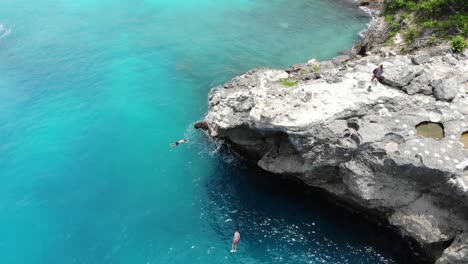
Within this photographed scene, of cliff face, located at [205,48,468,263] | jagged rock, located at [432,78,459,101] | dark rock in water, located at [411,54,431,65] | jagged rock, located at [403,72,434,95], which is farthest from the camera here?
dark rock in water, located at [411,54,431,65]

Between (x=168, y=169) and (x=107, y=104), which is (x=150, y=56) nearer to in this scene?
(x=107, y=104)

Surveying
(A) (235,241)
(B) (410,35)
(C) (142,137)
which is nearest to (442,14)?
(B) (410,35)

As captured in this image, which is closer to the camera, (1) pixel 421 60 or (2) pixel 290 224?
(2) pixel 290 224

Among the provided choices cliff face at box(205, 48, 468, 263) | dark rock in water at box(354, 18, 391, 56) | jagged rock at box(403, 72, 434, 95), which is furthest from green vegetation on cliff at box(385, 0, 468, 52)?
cliff face at box(205, 48, 468, 263)

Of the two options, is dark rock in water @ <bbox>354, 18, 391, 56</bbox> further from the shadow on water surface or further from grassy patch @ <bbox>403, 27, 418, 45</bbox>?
the shadow on water surface

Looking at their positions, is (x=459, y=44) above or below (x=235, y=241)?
above

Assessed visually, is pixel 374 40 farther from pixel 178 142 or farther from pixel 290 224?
pixel 290 224

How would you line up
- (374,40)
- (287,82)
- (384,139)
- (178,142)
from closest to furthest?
(384,139)
(287,82)
(178,142)
(374,40)

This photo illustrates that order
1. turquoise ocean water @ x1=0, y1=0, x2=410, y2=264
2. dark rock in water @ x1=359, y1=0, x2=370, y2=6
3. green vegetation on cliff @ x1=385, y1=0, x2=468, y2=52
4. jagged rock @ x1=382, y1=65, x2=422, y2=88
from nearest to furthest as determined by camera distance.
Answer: jagged rock @ x1=382, y1=65, x2=422, y2=88 → turquoise ocean water @ x1=0, y1=0, x2=410, y2=264 → green vegetation on cliff @ x1=385, y1=0, x2=468, y2=52 → dark rock in water @ x1=359, y1=0, x2=370, y2=6
